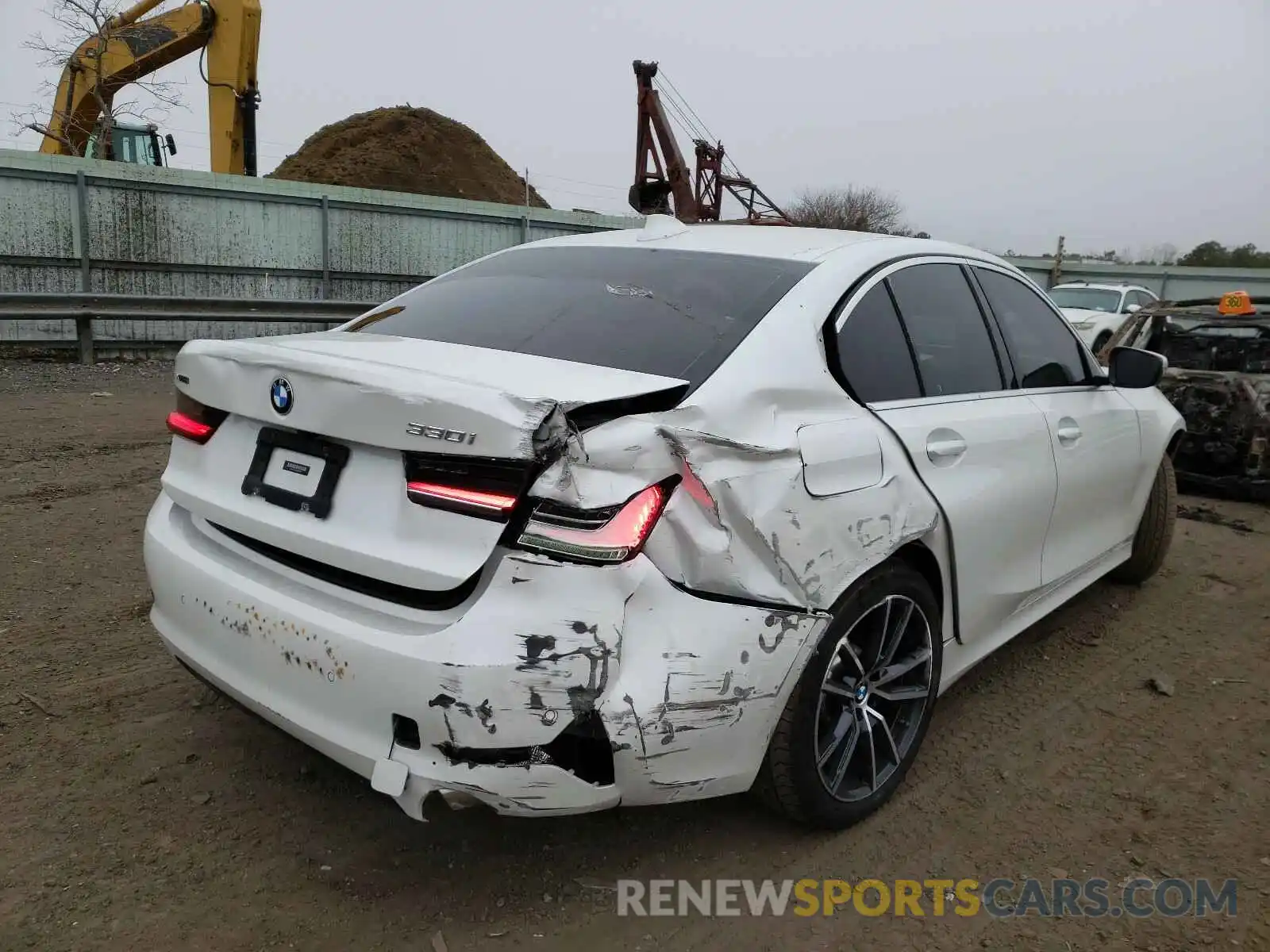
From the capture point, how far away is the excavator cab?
14.8 metres

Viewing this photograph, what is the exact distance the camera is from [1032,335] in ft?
11.5

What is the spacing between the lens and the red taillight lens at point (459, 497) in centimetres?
183

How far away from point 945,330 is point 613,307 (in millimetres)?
1163

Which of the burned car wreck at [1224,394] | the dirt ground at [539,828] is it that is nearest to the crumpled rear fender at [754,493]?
the dirt ground at [539,828]

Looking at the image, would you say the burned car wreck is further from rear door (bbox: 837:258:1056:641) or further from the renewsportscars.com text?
the renewsportscars.com text

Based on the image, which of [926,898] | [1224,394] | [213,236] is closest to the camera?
[926,898]

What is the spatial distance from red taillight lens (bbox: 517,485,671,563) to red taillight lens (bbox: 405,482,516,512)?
7cm

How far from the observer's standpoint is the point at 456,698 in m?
1.80

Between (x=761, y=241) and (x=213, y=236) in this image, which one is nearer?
(x=761, y=241)

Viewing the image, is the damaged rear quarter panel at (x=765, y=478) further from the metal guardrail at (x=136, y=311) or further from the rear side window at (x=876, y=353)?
the metal guardrail at (x=136, y=311)

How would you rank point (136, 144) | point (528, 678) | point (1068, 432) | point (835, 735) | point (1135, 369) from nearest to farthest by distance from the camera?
point (528, 678) < point (835, 735) < point (1068, 432) < point (1135, 369) < point (136, 144)

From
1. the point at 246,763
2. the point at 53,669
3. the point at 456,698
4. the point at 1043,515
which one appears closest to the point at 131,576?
the point at 53,669

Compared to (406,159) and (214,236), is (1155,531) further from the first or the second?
(406,159)

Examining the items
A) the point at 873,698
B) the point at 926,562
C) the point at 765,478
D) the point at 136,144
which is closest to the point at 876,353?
the point at 926,562
